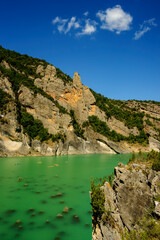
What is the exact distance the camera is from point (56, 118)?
47875mm

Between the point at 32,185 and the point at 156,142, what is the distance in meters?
53.2

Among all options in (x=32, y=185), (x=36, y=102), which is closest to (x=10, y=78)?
(x=36, y=102)

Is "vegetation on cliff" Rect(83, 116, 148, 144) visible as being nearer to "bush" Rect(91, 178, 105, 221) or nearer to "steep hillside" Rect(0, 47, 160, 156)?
"steep hillside" Rect(0, 47, 160, 156)

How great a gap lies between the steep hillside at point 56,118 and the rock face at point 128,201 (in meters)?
33.9

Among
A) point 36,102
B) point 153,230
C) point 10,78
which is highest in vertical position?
point 10,78

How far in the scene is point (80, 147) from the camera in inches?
1918

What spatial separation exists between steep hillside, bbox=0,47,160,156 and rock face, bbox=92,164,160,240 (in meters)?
33.9

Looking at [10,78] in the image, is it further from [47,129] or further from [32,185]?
[32,185]

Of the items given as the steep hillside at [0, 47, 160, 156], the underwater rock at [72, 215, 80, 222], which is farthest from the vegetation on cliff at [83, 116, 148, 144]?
the underwater rock at [72, 215, 80, 222]

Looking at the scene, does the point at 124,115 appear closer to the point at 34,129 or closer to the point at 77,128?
the point at 77,128

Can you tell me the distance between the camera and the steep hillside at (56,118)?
132ft

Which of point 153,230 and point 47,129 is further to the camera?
point 47,129

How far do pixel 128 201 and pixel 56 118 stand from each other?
43132 millimetres

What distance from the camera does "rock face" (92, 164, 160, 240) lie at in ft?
17.1
